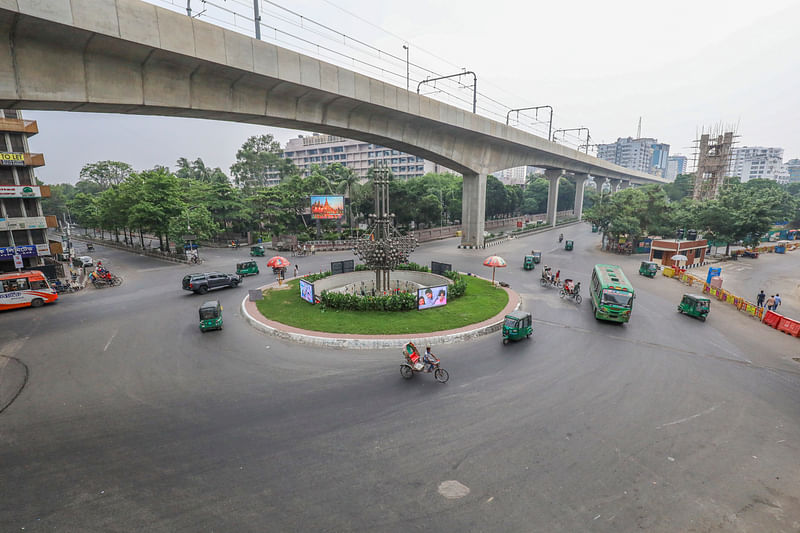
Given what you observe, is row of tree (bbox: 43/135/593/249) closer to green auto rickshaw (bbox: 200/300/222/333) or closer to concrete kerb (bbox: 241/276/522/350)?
green auto rickshaw (bbox: 200/300/222/333)

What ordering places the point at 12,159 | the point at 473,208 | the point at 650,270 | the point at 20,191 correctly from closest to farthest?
the point at 650,270
the point at 12,159
the point at 20,191
the point at 473,208

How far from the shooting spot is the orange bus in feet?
72.2

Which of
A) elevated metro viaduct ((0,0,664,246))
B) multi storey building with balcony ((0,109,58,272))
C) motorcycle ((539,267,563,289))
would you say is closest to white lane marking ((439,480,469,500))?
elevated metro viaduct ((0,0,664,246))

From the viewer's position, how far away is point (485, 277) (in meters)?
30.3

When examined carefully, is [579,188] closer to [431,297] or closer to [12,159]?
[431,297]

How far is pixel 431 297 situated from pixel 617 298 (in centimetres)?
1001

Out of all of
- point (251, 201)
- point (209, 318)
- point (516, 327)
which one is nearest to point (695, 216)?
point (516, 327)

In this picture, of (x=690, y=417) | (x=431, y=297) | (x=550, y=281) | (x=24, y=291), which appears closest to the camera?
(x=690, y=417)

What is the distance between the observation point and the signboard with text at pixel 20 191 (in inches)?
1233

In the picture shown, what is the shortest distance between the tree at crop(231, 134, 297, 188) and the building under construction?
91.4 m

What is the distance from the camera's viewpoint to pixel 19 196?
1261 inches

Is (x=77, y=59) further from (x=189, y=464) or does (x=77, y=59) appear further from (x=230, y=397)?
(x=189, y=464)

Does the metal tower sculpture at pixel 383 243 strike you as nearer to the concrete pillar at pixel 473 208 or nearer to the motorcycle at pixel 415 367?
the motorcycle at pixel 415 367

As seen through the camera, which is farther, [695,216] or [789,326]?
[695,216]
